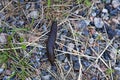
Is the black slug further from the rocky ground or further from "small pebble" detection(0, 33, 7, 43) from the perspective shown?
"small pebble" detection(0, 33, 7, 43)

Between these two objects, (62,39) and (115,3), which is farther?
(115,3)

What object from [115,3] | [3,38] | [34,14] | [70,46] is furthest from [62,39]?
[115,3]

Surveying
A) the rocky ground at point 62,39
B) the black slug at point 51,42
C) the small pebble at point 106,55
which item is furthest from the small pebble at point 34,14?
the small pebble at point 106,55

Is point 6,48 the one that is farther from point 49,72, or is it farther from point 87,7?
point 87,7

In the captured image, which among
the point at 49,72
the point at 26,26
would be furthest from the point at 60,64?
the point at 26,26

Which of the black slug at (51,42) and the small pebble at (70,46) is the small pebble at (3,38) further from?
Result: the small pebble at (70,46)

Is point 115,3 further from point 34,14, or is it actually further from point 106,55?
point 34,14
